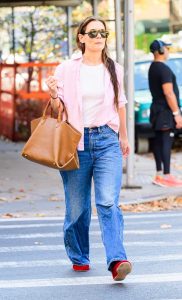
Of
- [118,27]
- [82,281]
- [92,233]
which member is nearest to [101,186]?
[82,281]

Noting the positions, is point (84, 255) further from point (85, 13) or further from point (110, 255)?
point (85, 13)

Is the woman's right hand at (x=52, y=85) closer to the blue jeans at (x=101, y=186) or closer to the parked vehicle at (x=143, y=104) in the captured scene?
the blue jeans at (x=101, y=186)

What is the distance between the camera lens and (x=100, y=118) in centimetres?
796

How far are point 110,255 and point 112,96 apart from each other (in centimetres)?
108

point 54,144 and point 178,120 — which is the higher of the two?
point 178,120

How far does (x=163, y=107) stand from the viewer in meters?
14.6

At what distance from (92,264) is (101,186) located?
1.09 m

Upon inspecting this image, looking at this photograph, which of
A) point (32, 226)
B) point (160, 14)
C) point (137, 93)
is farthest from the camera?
point (160, 14)

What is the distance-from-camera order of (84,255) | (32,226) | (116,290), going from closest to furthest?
(116,290), (84,255), (32,226)

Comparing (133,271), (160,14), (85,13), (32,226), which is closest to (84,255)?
(133,271)

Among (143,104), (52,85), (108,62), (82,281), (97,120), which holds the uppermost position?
(143,104)

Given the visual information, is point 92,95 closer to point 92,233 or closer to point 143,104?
point 92,233

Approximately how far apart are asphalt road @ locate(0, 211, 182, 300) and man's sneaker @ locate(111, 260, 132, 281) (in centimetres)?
8

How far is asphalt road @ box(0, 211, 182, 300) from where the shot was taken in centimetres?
765
